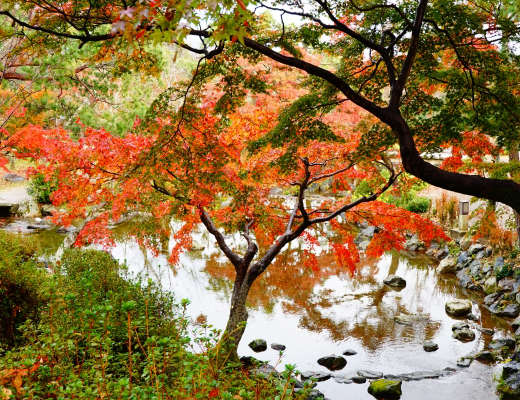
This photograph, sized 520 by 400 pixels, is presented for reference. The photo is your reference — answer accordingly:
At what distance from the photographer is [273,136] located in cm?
546

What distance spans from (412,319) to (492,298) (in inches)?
81.8

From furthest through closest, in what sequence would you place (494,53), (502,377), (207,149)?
(502,377) → (207,149) → (494,53)

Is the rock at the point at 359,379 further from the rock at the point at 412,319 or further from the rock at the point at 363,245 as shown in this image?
the rock at the point at 363,245

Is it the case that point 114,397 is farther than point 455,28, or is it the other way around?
point 455,28

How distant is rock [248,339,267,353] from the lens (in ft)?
25.4

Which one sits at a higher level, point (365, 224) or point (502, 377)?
point (365, 224)

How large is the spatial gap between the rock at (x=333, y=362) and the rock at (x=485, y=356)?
7.31 ft

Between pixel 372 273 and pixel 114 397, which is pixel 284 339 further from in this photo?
pixel 114 397

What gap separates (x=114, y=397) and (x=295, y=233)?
4883 millimetres

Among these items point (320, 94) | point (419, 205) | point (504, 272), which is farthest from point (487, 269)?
point (320, 94)

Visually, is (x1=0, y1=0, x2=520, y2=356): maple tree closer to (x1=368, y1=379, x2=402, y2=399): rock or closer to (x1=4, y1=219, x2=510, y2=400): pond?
(x1=4, y1=219, x2=510, y2=400): pond

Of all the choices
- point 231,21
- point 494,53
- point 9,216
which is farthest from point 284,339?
point 9,216

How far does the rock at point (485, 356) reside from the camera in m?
7.14

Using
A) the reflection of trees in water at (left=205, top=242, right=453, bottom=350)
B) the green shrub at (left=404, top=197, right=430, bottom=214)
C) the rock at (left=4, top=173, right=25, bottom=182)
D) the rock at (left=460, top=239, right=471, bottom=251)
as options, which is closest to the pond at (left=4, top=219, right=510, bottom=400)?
the reflection of trees in water at (left=205, top=242, right=453, bottom=350)
